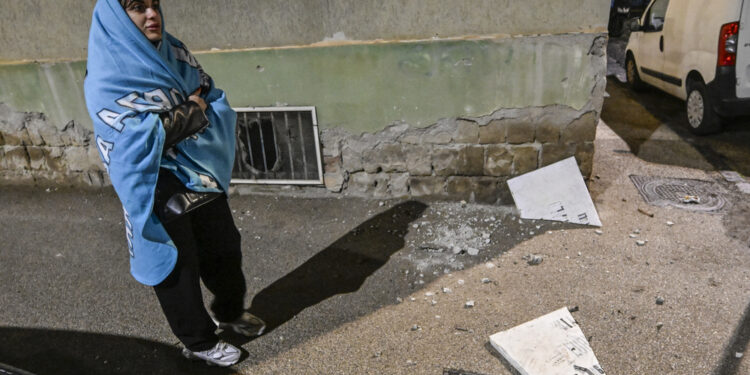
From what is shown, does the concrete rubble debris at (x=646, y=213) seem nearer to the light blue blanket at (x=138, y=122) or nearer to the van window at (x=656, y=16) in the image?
the light blue blanket at (x=138, y=122)

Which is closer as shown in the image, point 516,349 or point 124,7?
point 124,7

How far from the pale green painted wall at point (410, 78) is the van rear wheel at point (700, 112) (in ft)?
8.77

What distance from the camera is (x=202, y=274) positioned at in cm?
280

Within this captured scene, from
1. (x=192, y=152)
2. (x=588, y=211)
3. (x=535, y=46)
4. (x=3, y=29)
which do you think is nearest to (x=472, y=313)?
(x=588, y=211)

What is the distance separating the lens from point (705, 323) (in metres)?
2.83

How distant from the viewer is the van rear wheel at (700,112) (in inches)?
219

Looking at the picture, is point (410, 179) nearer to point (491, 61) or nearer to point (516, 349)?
point (491, 61)

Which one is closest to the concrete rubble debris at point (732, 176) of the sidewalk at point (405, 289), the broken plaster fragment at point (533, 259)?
the sidewalk at point (405, 289)

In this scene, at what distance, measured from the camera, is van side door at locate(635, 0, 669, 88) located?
268 inches

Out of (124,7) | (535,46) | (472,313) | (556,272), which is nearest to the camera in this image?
(124,7)

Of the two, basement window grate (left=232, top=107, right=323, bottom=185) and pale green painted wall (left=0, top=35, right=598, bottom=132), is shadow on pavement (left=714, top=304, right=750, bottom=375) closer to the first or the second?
pale green painted wall (left=0, top=35, right=598, bottom=132)

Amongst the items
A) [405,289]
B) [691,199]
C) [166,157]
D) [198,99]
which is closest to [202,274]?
[166,157]

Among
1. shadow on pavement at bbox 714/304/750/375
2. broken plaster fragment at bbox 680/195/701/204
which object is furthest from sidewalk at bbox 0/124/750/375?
broken plaster fragment at bbox 680/195/701/204

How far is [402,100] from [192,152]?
7.52 ft
